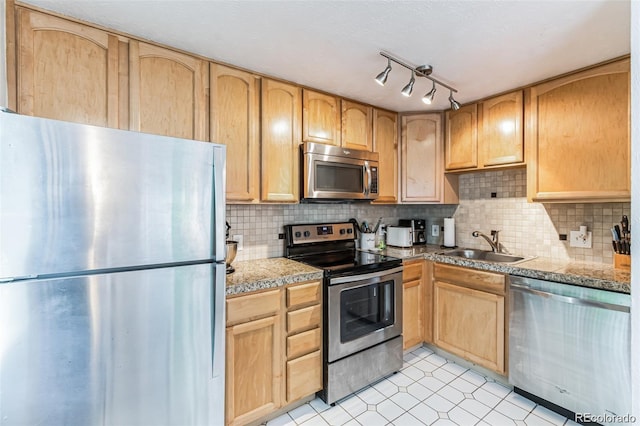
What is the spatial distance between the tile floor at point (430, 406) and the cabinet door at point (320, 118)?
75.0 inches

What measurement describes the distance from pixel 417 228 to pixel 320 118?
Result: 1575 millimetres

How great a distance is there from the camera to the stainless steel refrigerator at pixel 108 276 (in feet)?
→ 3.21

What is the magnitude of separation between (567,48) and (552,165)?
2.51 ft

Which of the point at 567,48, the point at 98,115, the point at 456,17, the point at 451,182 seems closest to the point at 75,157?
the point at 98,115

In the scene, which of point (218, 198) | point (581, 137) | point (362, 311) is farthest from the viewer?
point (362, 311)

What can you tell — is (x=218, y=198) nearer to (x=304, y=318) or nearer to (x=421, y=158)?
(x=304, y=318)

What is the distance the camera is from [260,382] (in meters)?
1.72

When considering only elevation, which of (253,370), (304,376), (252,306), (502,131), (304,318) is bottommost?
(304,376)

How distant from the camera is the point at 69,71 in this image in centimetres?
143

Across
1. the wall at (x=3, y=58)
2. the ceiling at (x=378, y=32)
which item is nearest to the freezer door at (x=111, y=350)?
the wall at (x=3, y=58)

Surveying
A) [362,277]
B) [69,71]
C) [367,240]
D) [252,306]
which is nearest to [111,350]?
[252,306]

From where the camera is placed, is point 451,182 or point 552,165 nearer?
point 552,165

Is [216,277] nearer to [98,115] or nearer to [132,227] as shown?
[132,227]

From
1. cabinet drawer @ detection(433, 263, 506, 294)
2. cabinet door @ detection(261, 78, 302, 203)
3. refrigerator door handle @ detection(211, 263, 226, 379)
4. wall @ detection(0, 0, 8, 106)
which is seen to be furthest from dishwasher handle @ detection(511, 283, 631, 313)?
wall @ detection(0, 0, 8, 106)
